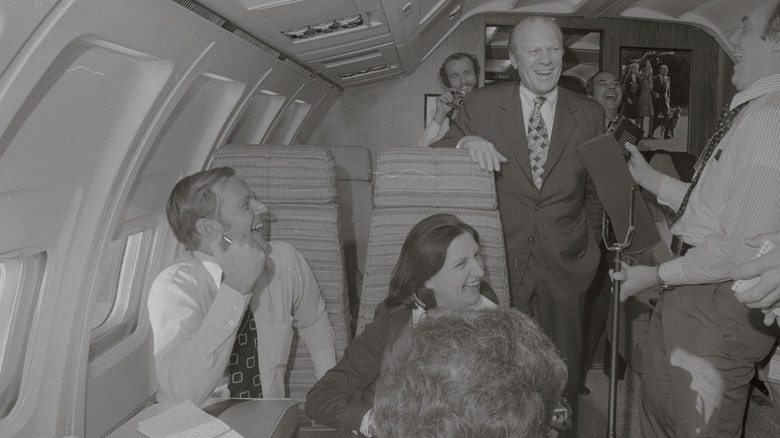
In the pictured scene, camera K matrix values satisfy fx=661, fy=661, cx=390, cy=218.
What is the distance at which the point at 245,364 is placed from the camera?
7.79 feet

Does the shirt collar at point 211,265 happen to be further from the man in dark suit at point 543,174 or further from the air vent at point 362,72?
the air vent at point 362,72

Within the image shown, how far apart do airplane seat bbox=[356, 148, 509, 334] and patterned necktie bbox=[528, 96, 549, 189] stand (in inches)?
13.4

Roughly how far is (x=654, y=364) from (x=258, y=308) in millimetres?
1459

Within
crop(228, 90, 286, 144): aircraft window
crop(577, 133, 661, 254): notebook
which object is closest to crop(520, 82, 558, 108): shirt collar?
crop(577, 133, 661, 254): notebook

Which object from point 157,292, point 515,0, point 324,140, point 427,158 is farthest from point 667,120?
point 157,292

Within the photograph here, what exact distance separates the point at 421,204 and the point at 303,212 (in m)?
0.51

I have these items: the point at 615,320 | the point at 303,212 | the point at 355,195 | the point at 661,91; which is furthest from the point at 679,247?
the point at 661,91

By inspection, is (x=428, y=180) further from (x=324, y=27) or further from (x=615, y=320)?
(x=324, y=27)

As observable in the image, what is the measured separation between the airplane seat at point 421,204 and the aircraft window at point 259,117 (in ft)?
8.14

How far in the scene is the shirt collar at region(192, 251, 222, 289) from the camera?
7.50ft

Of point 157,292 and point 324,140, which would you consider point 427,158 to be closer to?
point 157,292

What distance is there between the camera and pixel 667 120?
6.41 metres

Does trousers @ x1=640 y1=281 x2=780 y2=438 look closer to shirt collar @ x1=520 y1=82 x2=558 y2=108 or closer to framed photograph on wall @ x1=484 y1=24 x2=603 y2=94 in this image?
shirt collar @ x1=520 y1=82 x2=558 y2=108

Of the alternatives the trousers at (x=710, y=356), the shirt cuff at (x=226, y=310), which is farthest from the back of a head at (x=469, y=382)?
the trousers at (x=710, y=356)
